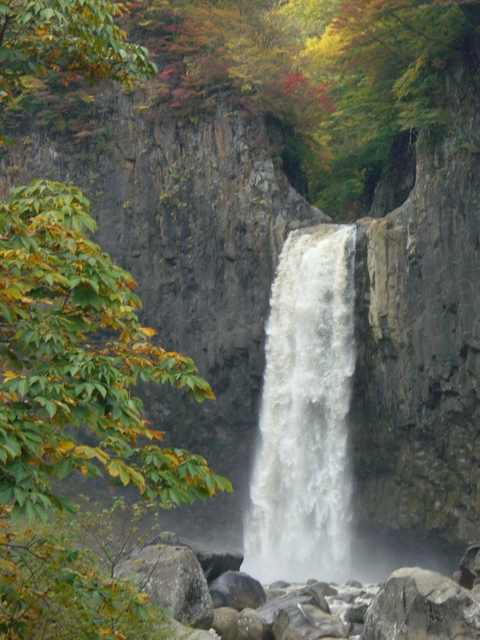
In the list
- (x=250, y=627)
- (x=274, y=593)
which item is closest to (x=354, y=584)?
(x=274, y=593)

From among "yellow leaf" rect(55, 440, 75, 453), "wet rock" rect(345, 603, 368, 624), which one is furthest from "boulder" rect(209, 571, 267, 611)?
"yellow leaf" rect(55, 440, 75, 453)

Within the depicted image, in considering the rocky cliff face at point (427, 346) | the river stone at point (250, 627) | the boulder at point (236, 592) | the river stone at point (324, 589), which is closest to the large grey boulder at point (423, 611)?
the river stone at point (250, 627)

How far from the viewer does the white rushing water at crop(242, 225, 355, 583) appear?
2297 cm

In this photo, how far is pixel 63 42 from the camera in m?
6.81

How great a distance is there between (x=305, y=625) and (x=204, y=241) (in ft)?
53.8

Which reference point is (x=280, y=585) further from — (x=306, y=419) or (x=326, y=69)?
(x=326, y=69)

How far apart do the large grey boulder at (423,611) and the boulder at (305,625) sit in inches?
49.6

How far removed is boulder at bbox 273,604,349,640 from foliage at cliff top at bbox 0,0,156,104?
10.6m

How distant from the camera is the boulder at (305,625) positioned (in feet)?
43.9

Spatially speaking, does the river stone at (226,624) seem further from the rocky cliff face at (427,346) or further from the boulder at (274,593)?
the rocky cliff face at (427,346)

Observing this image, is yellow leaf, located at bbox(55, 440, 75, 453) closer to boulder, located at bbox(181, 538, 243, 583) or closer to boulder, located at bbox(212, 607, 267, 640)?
boulder, located at bbox(212, 607, 267, 640)

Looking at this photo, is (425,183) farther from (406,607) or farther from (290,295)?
(406,607)

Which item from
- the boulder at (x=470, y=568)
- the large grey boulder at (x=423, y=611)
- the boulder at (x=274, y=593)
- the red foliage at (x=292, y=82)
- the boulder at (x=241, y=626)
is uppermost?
the red foliage at (x=292, y=82)

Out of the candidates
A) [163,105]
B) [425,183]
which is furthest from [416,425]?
[163,105]
